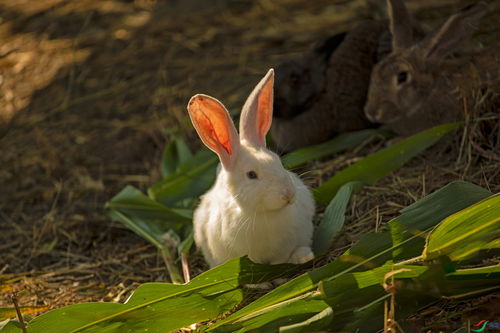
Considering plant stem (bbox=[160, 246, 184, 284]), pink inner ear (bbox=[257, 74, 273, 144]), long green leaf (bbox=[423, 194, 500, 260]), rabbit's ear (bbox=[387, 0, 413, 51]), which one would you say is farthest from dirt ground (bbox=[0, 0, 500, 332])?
pink inner ear (bbox=[257, 74, 273, 144])

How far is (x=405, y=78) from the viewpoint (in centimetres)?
444

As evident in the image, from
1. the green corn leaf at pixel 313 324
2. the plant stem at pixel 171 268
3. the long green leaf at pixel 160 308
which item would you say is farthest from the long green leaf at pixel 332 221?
the green corn leaf at pixel 313 324

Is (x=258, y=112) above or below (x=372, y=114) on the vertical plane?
above

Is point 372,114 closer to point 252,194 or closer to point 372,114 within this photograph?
point 372,114

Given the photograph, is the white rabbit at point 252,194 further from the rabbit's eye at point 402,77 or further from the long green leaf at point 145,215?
the rabbit's eye at point 402,77

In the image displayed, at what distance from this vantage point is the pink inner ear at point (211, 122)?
2.87 meters

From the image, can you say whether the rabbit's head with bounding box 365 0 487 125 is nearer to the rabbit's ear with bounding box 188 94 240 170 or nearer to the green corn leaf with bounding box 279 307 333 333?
the rabbit's ear with bounding box 188 94 240 170

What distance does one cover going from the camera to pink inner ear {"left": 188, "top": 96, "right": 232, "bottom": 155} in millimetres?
2865

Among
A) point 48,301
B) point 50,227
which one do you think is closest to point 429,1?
point 50,227

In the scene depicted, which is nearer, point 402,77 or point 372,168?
point 372,168

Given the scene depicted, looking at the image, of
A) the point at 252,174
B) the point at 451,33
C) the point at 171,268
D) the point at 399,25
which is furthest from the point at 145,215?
the point at 451,33

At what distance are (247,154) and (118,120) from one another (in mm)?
2847

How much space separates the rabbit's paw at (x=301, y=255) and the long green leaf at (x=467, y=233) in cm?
63

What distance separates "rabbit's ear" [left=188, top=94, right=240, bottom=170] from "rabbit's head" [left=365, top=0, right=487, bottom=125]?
1757 mm
